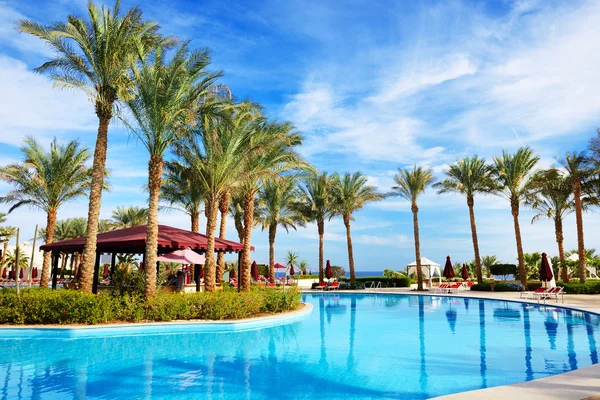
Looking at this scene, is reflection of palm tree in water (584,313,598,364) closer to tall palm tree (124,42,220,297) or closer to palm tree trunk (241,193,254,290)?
tall palm tree (124,42,220,297)

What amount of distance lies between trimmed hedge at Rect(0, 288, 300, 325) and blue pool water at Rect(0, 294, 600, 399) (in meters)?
1.11

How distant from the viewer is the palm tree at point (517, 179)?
100 feet

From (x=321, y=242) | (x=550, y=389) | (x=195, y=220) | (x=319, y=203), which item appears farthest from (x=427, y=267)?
(x=550, y=389)

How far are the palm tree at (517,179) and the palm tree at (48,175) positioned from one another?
28858 millimetres

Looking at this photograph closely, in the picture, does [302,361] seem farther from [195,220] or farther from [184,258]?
[195,220]

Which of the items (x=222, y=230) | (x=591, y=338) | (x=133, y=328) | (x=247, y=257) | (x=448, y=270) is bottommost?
(x=591, y=338)

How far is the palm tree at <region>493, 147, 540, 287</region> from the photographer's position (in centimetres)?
3058

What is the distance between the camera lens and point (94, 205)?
15188 mm

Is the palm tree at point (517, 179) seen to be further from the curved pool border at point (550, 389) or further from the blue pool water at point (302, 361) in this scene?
the curved pool border at point (550, 389)

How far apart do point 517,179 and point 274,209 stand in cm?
1886

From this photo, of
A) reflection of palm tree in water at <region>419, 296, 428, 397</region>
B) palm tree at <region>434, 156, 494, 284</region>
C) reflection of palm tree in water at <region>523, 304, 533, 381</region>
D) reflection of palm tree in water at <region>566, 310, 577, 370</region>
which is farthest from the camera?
palm tree at <region>434, 156, 494, 284</region>

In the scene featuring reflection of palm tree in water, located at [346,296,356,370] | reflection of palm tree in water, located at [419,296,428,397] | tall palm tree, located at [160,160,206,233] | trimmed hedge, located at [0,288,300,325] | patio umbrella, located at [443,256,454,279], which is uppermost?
tall palm tree, located at [160,160,206,233]

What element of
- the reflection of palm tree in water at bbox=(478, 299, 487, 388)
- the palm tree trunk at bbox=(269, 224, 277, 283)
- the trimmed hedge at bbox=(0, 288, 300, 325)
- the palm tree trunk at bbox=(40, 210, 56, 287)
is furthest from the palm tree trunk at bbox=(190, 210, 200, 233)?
the reflection of palm tree in water at bbox=(478, 299, 487, 388)

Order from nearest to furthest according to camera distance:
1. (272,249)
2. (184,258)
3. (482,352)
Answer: (482,352)
(184,258)
(272,249)
